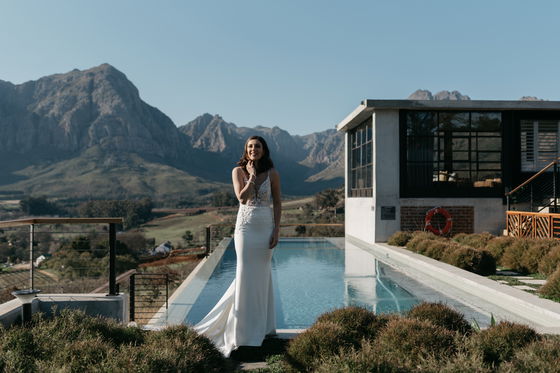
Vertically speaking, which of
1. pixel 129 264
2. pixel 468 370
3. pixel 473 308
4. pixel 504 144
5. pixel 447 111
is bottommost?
pixel 129 264

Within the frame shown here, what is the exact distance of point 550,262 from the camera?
27.5 ft

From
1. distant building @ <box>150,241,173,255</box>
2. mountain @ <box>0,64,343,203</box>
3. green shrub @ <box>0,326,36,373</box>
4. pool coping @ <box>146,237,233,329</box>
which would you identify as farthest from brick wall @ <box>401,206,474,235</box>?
mountain @ <box>0,64,343,203</box>

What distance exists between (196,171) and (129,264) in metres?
98.6

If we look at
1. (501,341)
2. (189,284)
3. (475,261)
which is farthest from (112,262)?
(475,261)

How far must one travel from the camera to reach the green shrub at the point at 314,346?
3703mm

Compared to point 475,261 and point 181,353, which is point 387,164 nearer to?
point 475,261

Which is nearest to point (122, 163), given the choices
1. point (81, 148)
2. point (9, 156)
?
point (81, 148)

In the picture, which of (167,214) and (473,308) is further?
(167,214)

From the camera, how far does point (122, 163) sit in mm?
99812

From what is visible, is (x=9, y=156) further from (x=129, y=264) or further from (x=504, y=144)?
(x=504, y=144)

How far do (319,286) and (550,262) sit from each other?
413cm

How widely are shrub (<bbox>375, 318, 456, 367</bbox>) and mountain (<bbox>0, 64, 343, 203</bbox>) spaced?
80755 millimetres

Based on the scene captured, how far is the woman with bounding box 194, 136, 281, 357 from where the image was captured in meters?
4.42

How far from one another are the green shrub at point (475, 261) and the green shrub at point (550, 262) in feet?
2.87
